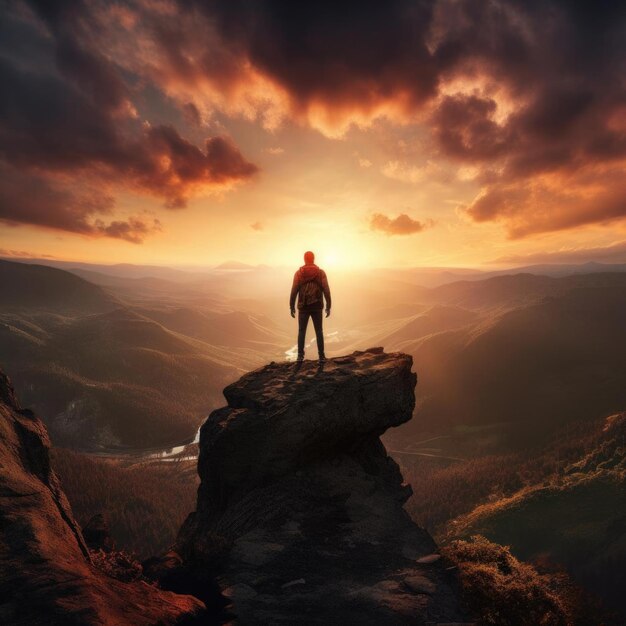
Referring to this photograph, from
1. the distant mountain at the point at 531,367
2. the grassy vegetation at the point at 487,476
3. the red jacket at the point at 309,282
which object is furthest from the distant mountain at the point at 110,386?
the red jacket at the point at 309,282

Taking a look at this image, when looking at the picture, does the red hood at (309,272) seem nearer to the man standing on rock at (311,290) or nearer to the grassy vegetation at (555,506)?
the man standing on rock at (311,290)

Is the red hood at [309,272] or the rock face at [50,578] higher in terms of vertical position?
the red hood at [309,272]

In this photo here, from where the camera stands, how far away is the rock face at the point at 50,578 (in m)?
6.80

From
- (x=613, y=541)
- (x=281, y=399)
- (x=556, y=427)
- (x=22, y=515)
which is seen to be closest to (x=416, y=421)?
(x=556, y=427)

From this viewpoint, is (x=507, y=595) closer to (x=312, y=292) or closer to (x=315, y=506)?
(x=315, y=506)

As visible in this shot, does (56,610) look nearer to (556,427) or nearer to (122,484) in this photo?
(122,484)

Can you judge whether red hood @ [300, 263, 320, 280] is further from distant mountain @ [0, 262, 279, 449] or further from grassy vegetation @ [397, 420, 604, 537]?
distant mountain @ [0, 262, 279, 449]

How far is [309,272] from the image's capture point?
62.8ft

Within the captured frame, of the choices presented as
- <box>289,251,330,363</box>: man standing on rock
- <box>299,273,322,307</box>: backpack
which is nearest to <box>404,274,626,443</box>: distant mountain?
<box>289,251,330,363</box>: man standing on rock

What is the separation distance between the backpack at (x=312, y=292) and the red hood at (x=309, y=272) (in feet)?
0.53

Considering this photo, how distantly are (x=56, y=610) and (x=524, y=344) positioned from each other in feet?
554

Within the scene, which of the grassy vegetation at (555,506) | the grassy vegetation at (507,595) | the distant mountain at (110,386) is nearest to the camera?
the grassy vegetation at (507,595)

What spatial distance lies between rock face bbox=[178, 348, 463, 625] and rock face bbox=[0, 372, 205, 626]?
8.12 feet

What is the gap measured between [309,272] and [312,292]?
112 centimetres
